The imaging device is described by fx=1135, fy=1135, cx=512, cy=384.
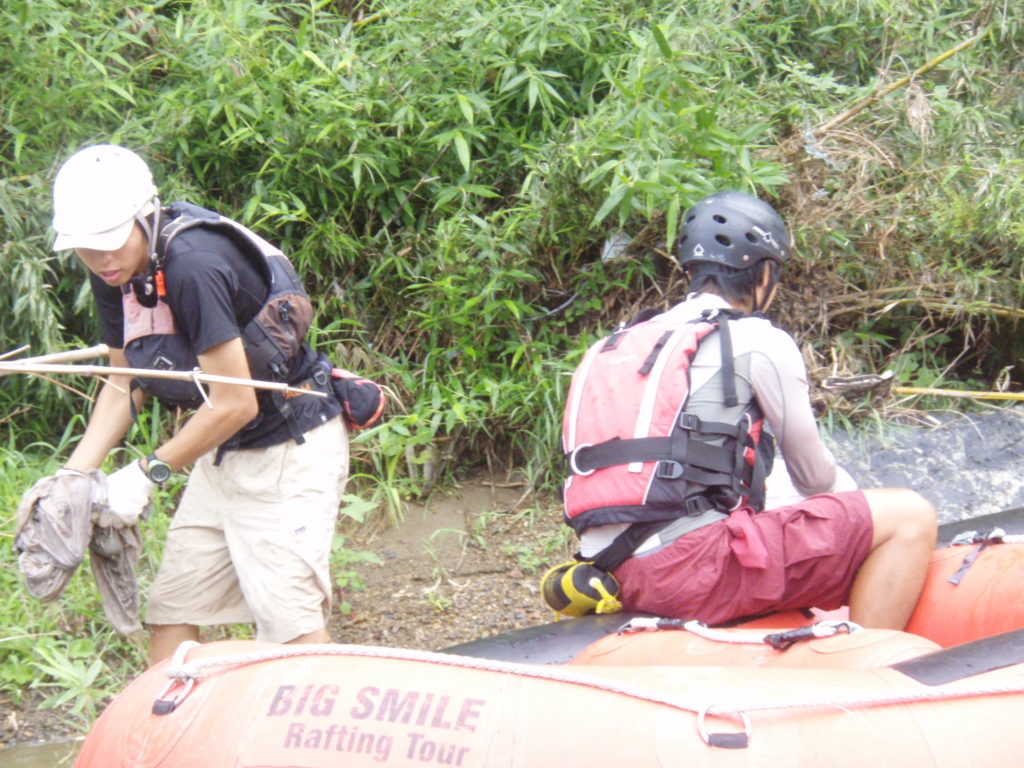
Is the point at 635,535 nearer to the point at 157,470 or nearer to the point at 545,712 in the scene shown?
the point at 545,712

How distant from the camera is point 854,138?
5.10 m

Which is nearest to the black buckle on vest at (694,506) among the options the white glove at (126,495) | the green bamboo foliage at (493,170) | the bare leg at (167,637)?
the white glove at (126,495)

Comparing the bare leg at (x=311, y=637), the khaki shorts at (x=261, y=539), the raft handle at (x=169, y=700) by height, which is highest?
the raft handle at (x=169, y=700)

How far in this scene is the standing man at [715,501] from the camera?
9.32ft

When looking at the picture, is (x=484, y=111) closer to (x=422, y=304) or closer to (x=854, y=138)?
(x=422, y=304)

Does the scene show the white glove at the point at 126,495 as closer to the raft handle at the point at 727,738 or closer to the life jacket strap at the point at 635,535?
the life jacket strap at the point at 635,535

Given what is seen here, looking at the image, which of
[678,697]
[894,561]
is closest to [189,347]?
[678,697]

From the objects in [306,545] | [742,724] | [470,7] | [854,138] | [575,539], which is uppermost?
[470,7]

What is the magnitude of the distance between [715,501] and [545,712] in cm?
106

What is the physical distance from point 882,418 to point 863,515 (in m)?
2.11

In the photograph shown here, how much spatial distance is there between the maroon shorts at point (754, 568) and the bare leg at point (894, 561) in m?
0.04

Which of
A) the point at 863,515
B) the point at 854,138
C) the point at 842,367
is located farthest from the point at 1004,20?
the point at 863,515

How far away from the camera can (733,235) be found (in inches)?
126

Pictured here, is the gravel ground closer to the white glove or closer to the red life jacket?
the white glove
